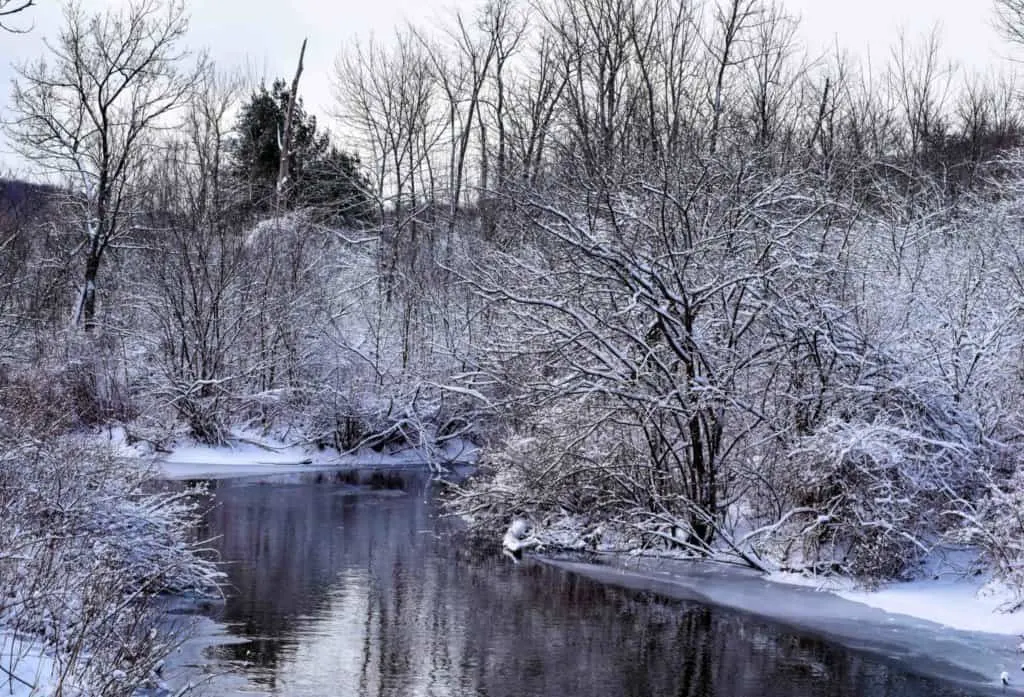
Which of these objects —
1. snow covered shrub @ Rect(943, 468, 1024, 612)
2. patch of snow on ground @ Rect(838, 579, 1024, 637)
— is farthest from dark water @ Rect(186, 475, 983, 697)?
snow covered shrub @ Rect(943, 468, 1024, 612)

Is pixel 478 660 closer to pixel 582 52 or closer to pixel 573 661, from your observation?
pixel 573 661

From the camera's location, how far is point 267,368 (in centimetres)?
3092

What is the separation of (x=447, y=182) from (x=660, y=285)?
22.9 meters

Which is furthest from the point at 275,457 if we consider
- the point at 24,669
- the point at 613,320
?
the point at 24,669

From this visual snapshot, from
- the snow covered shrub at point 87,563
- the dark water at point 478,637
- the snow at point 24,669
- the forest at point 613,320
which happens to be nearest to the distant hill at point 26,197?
the forest at point 613,320

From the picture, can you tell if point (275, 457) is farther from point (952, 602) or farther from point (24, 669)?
point (24, 669)

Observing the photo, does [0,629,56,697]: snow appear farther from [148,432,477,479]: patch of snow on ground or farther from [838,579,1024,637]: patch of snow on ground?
[148,432,477,479]: patch of snow on ground

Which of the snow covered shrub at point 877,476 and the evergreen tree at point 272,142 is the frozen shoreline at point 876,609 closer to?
the snow covered shrub at point 877,476

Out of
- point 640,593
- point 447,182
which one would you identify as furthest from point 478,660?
point 447,182

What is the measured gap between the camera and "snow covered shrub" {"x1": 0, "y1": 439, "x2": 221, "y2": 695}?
756 centimetres

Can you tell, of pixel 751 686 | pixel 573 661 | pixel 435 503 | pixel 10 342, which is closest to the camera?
pixel 751 686

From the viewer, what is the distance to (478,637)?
11867 millimetres

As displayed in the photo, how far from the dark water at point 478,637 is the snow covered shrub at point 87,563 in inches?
43.3

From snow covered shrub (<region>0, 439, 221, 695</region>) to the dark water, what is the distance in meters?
1.10
